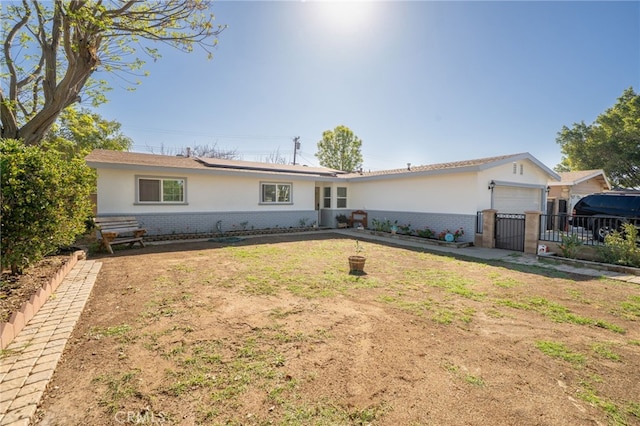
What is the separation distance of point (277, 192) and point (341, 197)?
14.2 feet

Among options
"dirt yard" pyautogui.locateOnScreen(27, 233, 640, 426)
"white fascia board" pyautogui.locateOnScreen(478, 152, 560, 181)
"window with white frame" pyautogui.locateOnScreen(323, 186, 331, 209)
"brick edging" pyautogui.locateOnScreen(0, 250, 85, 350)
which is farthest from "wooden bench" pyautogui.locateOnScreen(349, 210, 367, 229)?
"brick edging" pyautogui.locateOnScreen(0, 250, 85, 350)

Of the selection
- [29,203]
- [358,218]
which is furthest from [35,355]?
[358,218]

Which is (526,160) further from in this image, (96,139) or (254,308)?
(96,139)

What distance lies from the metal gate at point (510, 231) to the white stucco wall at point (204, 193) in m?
8.91

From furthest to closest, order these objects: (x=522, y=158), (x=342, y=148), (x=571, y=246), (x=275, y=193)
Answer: (x=342, y=148) < (x=275, y=193) < (x=522, y=158) < (x=571, y=246)

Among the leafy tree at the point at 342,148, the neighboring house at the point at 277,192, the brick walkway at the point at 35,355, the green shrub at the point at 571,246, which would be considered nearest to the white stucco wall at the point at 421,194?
the neighboring house at the point at 277,192

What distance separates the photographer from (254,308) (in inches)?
174

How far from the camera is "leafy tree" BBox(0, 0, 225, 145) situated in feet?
25.8

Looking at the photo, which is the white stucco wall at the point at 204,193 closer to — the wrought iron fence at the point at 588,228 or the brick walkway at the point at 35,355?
the brick walkway at the point at 35,355

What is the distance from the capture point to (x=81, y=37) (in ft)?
25.6

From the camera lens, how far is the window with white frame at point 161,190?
11.1m

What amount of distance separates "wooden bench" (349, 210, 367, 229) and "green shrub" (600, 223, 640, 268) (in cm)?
978

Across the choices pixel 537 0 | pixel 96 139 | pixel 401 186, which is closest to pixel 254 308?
pixel 401 186

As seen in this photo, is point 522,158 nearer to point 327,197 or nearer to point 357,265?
point 327,197
